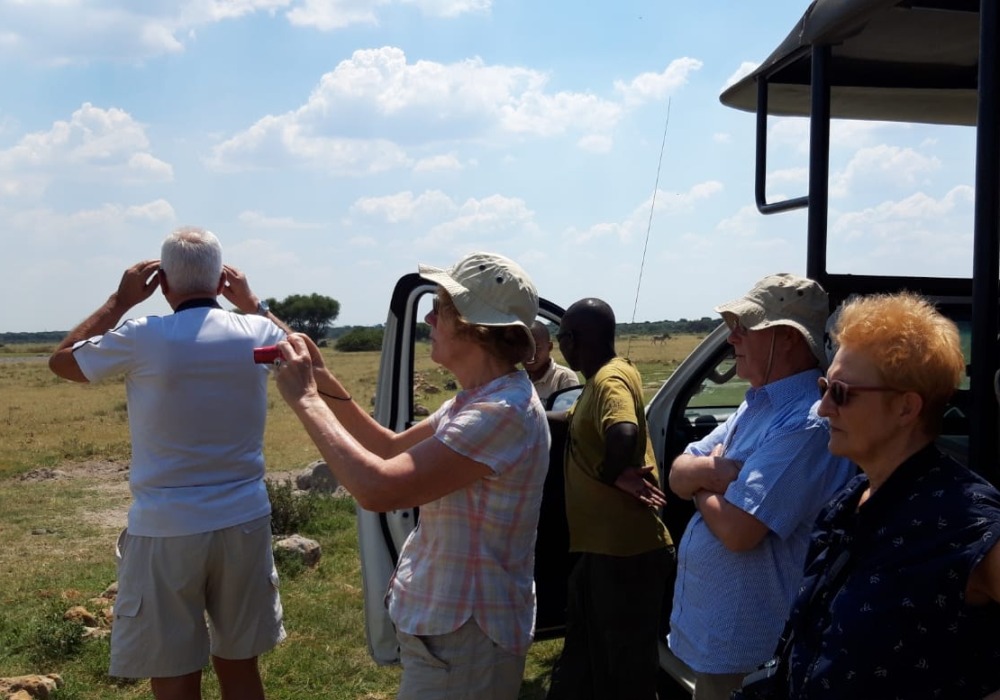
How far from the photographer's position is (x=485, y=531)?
7.75ft

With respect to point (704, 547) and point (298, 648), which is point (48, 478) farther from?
point (704, 547)

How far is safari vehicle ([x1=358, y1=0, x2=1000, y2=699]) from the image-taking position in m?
2.93

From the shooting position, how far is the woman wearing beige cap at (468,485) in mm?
2252

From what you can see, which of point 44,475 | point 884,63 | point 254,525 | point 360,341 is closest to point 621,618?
point 254,525

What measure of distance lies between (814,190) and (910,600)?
1599 mm

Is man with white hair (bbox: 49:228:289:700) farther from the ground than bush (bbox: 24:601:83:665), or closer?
farther from the ground

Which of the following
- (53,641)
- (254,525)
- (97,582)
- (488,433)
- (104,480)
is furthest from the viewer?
(104,480)

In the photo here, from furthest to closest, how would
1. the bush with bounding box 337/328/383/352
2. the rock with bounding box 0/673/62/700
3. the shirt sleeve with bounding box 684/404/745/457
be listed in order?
the bush with bounding box 337/328/383/352 → the rock with bounding box 0/673/62/700 → the shirt sleeve with bounding box 684/404/745/457

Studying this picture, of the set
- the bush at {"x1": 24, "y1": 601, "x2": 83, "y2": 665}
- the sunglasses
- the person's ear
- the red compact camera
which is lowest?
the bush at {"x1": 24, "y1": 601, "x2": 83, "y2": 665}

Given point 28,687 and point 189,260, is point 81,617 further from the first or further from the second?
point 189,260

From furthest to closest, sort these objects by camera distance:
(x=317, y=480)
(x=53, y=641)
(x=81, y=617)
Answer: (x=317, y=480) < (x=81, y=617) < (x=53, y=641)

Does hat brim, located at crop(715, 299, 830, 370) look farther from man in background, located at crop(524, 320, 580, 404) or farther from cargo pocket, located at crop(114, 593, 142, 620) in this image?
man in background, located at crop(524, 320, 580, 404)

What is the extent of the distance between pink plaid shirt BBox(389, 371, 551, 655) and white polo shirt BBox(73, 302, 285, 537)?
3.42ft

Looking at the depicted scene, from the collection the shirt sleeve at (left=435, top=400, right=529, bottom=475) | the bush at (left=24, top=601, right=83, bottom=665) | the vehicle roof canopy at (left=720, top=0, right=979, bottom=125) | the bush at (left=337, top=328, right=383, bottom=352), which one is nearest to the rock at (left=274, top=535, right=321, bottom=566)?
the bush at (left=24, top=601, right=83, bottom=665)
